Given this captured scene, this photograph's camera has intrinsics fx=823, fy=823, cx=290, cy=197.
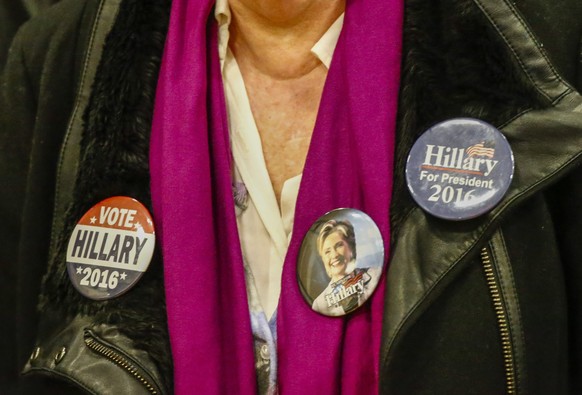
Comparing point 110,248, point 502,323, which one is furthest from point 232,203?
point 502,323

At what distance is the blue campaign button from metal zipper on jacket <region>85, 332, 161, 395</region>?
41 cm

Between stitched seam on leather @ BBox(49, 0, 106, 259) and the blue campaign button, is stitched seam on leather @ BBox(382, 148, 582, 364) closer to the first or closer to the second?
the blue campaign button

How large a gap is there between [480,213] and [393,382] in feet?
0.72

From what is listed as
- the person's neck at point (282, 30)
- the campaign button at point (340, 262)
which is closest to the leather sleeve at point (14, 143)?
the person's neck at point (282, 30)

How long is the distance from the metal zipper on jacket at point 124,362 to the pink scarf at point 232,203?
4 centimetres

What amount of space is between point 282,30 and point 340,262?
0.35 m

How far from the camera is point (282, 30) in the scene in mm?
1179

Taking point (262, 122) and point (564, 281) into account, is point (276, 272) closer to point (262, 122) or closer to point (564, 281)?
point (262, 122)

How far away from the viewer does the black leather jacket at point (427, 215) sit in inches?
37.7

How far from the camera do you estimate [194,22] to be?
119 centimetres

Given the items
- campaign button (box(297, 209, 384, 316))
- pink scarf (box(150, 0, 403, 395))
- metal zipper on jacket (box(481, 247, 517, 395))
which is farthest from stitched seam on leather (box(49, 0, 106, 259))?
metal zipper on jacket (box(481, 247, 517, 395))

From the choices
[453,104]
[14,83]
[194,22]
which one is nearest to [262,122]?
[194,22]

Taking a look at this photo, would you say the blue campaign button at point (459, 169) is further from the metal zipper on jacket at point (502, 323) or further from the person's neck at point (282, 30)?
the person's neck at point (282, 30)

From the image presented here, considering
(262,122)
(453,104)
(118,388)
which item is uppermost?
(262,122)
